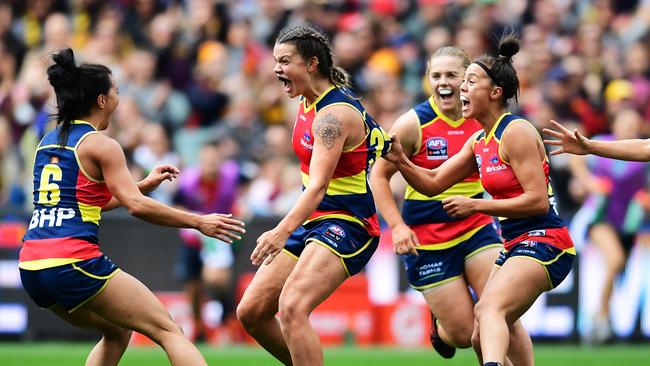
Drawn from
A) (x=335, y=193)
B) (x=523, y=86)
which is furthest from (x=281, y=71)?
(x=523, y=86)

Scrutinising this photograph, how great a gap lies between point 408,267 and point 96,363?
2550 mm

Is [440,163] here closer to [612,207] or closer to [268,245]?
[268,245]

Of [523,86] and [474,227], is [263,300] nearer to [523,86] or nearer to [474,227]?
[474,227]

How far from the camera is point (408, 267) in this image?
370 inches

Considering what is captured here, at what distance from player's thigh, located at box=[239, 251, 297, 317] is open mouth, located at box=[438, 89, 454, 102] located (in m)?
1.82

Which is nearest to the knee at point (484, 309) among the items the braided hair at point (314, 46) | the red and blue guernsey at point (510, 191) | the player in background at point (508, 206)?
the player in background at point (508, 206)

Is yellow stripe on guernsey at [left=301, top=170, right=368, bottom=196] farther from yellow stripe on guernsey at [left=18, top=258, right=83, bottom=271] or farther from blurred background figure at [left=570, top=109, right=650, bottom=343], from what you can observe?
blurred background figure at [left=570, top=109, right=650, bottom=343]

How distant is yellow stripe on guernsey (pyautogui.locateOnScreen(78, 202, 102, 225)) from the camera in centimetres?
780

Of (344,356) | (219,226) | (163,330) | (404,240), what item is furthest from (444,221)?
(344,356)

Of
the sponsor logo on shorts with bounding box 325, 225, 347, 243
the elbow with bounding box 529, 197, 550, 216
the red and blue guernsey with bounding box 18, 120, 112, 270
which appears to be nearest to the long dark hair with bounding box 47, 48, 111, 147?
the red and blue guernsey with bounding box 18, 120, 112, 270

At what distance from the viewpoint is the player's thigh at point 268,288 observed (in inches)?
331

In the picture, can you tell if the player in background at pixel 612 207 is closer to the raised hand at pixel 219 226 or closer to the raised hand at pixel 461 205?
the raised hand at pixel 461 205

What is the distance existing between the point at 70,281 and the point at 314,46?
231 centimetres

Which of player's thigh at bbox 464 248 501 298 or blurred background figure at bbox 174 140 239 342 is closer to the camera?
player's thigh at bbox 464 248 501 298
